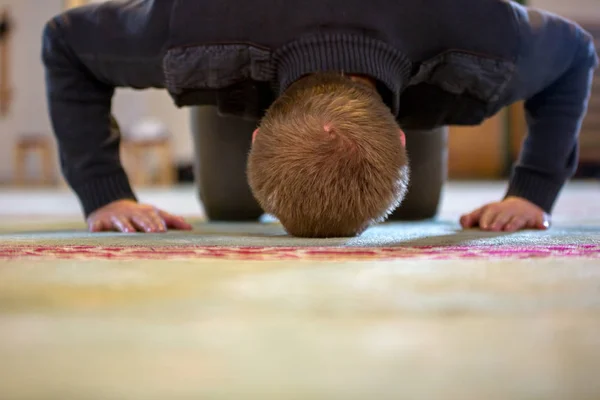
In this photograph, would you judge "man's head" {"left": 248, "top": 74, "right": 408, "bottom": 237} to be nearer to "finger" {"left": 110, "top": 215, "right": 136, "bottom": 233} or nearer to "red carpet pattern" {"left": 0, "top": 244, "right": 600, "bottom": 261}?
"red carpet pattern" {"left": 0, "top": 244, "right": 600, "bottom": 261}

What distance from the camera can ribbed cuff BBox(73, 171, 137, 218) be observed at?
3.39 ft

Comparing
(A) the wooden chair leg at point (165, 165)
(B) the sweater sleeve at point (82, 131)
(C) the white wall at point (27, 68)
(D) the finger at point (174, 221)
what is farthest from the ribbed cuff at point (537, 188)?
(C) the white wall at point (27, 68)

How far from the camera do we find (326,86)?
2.37ft

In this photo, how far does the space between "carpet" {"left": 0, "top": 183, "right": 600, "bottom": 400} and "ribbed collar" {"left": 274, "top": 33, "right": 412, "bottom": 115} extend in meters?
0.37

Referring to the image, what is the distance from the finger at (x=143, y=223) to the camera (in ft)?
3.20

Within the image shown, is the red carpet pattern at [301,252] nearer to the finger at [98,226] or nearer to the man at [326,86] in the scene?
the man at [326,86]

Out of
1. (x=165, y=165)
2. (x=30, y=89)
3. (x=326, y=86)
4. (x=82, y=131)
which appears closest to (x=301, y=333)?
(x=326, y=86)

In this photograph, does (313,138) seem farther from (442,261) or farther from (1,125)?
(1,125)

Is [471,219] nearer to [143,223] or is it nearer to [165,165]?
[143,223]

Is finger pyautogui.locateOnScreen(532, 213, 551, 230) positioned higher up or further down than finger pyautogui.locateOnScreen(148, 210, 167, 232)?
further down

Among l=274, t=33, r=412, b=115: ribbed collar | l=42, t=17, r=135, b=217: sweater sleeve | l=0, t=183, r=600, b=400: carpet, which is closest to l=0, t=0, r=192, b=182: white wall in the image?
l=42, t=17, r=135, b=217: sweater sleeve

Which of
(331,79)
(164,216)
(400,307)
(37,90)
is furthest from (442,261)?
(37,90)

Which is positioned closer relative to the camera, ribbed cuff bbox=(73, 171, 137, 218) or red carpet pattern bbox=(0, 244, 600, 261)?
red carpet pattern bbox=(0, 244, 600, 261)

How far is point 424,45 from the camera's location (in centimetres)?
86
